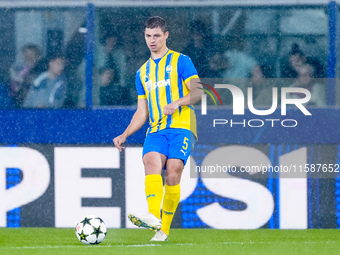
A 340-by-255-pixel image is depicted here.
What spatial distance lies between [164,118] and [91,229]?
101 centimetres

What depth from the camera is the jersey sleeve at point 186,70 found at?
7055 mm

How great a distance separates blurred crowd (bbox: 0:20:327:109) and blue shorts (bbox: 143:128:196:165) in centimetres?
171

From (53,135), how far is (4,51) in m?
0.93

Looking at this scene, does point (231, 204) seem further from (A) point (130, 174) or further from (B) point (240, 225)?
(A) point (130, 174)

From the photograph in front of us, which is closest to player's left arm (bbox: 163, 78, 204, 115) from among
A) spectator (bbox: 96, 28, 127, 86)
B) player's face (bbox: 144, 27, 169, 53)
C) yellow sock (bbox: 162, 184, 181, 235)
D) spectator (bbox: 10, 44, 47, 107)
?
player's face (bbox: 144, 27, 169, 53)

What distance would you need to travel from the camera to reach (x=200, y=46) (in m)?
8.58

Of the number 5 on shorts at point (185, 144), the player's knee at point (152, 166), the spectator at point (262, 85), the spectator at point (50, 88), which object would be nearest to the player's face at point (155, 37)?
the number 5 on shorts at point (185, 144)

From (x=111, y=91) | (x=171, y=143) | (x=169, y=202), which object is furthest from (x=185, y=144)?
(x=111, y=91)

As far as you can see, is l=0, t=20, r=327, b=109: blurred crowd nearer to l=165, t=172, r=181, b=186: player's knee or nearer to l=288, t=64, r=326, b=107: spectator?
l=288, t=64, r=326, b=107: spectator

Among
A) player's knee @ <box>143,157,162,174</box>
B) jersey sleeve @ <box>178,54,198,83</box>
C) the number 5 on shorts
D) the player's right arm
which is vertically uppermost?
jersey sleeve @ <box>178,54,198,83</box>

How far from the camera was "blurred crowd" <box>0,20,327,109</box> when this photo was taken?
8.58m

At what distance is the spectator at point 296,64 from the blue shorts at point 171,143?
195cm

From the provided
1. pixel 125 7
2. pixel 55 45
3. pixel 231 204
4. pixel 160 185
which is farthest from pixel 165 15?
pixel 160 185

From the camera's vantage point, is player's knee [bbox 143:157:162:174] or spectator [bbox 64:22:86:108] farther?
spectator [bbox 64:22:86:108]
